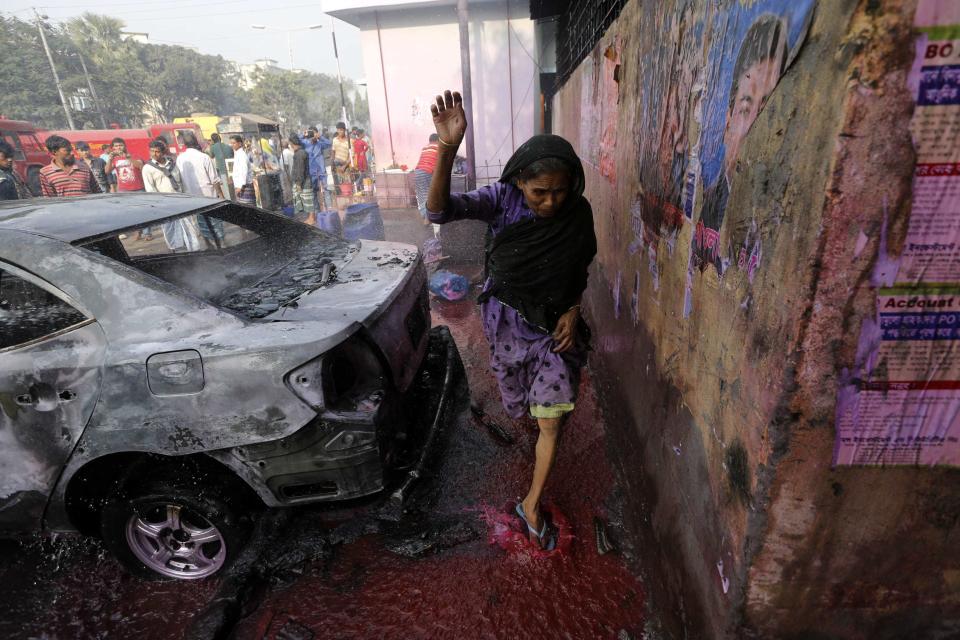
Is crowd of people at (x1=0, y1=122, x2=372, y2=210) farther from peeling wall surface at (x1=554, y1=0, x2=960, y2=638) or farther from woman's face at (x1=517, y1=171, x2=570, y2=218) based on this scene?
peeling wall surface at (x1=554, y1=0, x2=960, y2=638)

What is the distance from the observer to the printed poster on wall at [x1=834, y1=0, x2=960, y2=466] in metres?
0.95

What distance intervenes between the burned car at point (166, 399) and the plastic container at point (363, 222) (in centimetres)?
524

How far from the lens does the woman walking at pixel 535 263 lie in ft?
6.70

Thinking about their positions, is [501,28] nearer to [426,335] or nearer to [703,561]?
[426,335]

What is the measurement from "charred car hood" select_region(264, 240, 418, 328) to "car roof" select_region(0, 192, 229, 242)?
3.11 feet

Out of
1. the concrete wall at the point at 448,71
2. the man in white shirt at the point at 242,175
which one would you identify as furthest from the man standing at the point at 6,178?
the concrete wall at the point at 448,71

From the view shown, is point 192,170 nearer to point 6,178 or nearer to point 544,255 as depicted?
point 6,178

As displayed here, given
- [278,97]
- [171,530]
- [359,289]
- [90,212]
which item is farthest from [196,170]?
[278,97]

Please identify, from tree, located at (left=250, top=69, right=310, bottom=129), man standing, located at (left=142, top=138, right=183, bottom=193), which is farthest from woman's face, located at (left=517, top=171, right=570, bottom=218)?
tree, located at (left=250, top=69, right=310, bottom=129)

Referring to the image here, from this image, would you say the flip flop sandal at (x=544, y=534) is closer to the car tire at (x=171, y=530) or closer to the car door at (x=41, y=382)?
the car tire at (x=171, y=530)

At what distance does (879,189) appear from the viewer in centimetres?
103

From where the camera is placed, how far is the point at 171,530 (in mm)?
2400

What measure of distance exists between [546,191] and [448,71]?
12531 millimetres

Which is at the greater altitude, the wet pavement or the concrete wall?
the concrete wall
